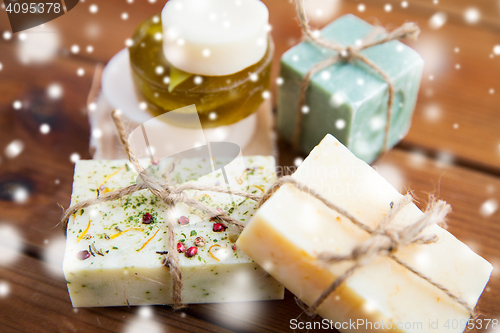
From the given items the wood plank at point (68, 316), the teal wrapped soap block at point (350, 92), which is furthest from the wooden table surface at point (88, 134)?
the teal wrapped soap block at point (350, 92)

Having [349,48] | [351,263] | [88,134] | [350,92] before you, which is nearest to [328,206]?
[351,263]

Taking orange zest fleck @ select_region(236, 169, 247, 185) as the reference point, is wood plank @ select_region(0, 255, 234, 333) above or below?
below

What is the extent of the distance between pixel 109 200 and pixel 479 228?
80cm

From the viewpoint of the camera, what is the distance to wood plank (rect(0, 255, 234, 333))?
896mm

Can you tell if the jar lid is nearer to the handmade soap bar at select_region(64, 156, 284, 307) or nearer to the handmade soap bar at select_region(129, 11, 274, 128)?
the handmade soap bar at select_region(129, 11, 274, 128)

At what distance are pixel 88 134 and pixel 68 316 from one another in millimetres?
460

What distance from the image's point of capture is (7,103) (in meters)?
1.21

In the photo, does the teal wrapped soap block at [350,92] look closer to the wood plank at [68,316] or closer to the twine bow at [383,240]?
the twine bow at [383,240]

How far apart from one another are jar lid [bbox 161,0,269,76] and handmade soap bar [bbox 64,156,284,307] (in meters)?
0.21

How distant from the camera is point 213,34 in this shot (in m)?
0.92

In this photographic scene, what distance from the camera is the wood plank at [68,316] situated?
896mm

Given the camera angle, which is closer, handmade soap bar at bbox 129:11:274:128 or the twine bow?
the twine bow

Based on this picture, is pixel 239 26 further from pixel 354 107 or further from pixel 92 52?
pixel 92 52

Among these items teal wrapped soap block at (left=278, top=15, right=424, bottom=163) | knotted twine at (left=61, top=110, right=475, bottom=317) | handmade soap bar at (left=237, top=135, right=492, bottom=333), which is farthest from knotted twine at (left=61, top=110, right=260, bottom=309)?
teal wrapped soap block at (left=278, top=15, right=424, bottom=163)
